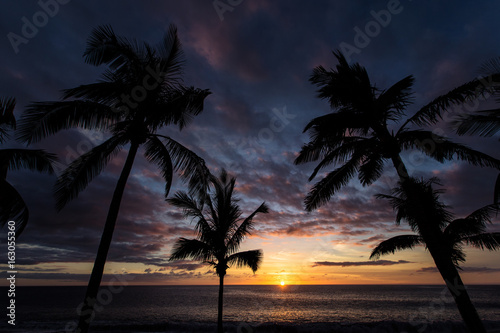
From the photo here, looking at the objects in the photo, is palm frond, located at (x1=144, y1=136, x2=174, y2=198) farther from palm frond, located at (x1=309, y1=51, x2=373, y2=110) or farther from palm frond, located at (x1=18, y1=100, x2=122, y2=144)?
palm frond, located at (x1=309, y1=51, x2=373, y2=110)

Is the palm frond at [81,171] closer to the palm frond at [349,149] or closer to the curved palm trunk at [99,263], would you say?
the curved palm trunk at [99,263]

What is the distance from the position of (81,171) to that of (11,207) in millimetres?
1460

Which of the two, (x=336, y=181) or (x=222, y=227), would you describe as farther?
(x=222, y=227)

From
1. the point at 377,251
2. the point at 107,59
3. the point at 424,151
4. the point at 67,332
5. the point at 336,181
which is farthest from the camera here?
the point at 67,332

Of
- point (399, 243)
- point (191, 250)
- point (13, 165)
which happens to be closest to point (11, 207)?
point (13, 165)

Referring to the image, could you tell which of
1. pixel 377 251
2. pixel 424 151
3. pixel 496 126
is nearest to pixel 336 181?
pixel 424 151

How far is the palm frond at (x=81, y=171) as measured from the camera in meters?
5.80

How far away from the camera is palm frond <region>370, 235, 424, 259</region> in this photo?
1011 centimetres

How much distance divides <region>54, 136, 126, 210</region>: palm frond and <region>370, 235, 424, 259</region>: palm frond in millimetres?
10456

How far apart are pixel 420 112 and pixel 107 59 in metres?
8.39

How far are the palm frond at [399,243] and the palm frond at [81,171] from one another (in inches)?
412

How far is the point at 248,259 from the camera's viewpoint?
1146cm

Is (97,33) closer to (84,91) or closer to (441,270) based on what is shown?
(84,91)

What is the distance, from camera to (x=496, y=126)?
5621mm
